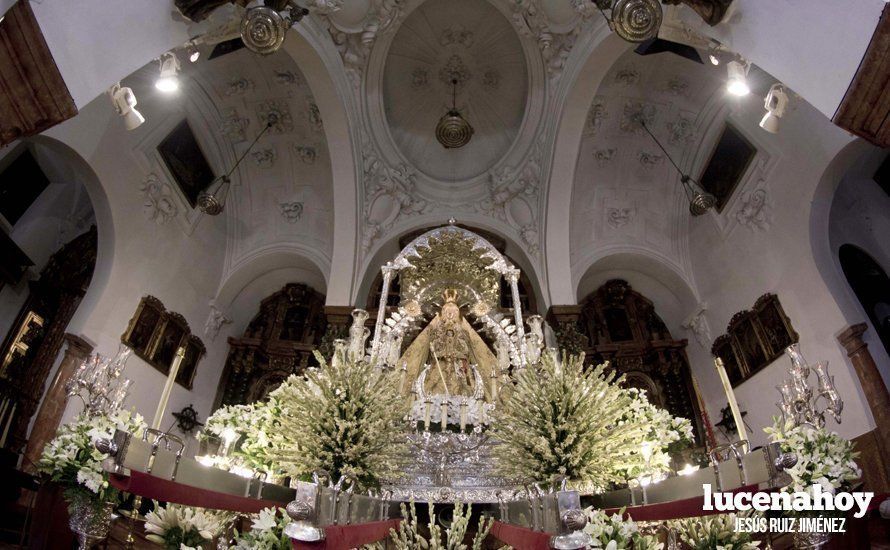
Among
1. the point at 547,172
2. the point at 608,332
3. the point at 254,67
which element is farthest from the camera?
the point at 608,332

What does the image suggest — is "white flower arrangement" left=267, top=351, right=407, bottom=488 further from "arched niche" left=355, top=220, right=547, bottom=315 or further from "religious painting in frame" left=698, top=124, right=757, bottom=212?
"religious painting in frame" left=698, top=124, right=757, bottom=212

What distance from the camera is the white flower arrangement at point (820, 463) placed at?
3125 millimetres

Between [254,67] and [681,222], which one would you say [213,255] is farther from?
[681,222]

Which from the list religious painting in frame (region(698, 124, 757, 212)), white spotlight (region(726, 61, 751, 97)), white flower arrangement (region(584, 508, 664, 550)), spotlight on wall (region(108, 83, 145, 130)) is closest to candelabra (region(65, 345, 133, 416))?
spotlight on wall (region(108, 83, 145, 130))

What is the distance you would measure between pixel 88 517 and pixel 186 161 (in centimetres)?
759

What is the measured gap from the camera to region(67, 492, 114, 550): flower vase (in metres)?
3.43

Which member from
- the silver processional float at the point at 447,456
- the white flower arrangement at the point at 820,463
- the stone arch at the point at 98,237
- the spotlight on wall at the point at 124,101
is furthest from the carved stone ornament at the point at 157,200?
the white flower arrangement at the point at 820,463

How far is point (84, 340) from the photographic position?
24.2ft

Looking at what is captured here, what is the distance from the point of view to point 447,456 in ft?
21.7

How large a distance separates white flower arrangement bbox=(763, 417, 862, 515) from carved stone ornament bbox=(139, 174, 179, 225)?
9.95 m

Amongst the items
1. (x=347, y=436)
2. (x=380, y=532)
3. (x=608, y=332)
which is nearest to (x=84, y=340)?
(x=347, y=436)

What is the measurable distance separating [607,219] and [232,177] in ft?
29.6

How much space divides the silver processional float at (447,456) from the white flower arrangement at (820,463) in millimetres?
346

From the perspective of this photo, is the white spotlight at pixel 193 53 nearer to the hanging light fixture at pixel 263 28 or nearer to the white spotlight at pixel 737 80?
the hanging light fixture at pixel 263 28
